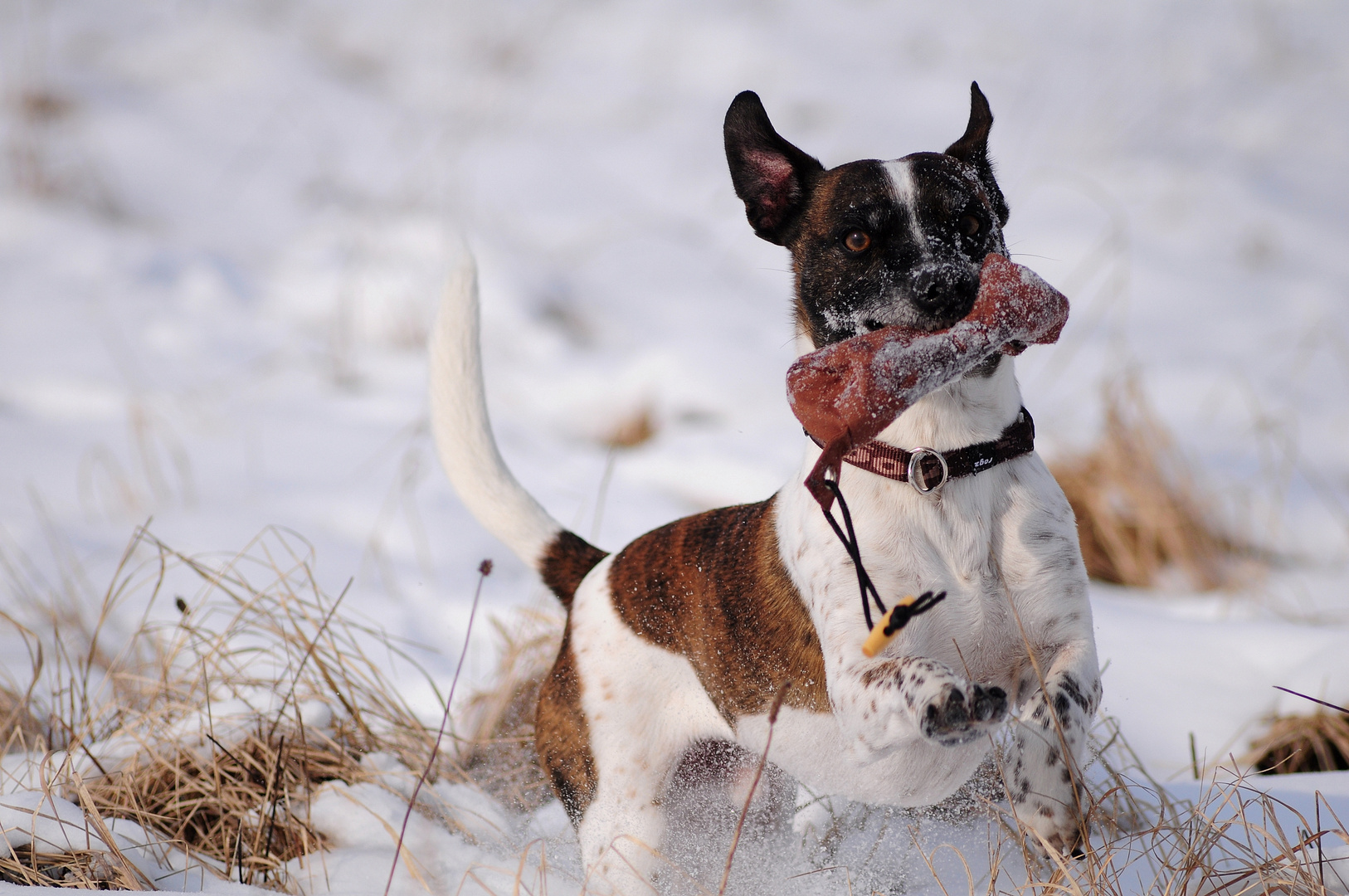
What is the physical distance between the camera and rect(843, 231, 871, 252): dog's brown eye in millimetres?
2006

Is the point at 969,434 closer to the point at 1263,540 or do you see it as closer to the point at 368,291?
the point at 1263,540

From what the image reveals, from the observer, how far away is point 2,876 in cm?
215

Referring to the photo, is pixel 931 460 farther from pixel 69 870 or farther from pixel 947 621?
pixel 69 870

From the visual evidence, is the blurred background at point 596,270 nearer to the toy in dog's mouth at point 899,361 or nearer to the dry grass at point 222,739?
the dry grass at point 222,739

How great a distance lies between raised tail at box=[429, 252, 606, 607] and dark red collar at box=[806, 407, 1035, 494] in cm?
103

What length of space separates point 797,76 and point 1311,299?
5.33m

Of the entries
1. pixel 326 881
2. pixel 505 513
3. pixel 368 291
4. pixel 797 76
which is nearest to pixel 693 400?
pixel 368 291

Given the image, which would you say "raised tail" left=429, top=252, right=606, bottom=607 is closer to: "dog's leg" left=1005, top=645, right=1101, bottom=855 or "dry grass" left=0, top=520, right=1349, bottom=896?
"dry grass" left=0, top=520, right=1349, bottom=896

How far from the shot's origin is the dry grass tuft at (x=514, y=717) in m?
2.99

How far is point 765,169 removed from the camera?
7.64ft

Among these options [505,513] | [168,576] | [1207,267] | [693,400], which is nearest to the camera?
[505,513]

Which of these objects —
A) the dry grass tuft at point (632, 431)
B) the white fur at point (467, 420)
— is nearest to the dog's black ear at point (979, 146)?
the white fur at point (467, 420)

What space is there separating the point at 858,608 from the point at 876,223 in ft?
2.49

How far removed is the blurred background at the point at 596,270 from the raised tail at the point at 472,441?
1.32 m
